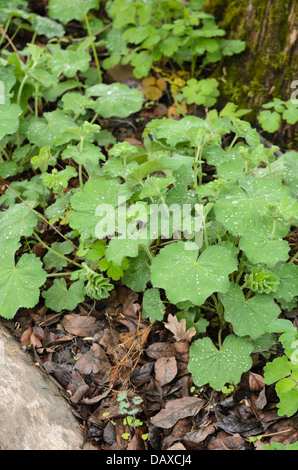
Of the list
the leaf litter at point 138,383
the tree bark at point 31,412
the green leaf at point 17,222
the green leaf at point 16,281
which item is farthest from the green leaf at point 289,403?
the green leaf at point 17,222

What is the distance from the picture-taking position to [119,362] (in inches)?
87.7

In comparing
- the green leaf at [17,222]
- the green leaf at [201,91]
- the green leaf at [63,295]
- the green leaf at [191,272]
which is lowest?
the green leaf at [63,295]

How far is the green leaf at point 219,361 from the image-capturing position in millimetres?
2025

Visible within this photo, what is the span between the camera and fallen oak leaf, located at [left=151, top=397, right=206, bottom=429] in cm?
199

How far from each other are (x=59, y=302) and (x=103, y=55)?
8.38ft

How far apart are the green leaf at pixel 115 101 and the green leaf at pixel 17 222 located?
3.31 feet

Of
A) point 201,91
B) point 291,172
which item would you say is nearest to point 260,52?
point 201,91

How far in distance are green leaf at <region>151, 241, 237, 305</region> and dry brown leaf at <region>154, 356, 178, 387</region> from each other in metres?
0.42

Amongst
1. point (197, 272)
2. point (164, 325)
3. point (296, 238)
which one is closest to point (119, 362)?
point (164, 325)

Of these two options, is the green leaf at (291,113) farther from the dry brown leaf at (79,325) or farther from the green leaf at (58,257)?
the dry brown leaf at (79,325)

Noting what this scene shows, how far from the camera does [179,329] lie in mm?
2250

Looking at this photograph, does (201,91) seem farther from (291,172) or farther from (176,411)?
(176,411)
